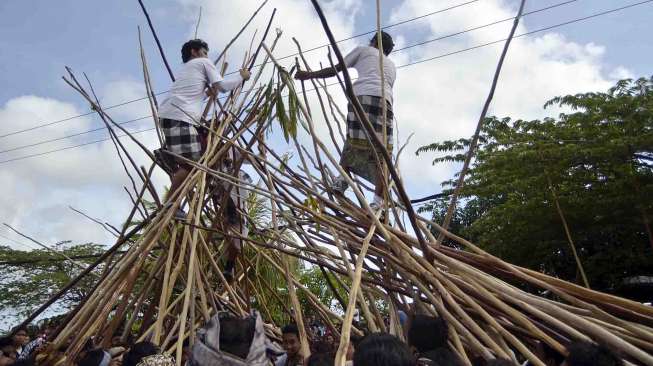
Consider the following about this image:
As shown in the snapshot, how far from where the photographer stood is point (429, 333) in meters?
1.71

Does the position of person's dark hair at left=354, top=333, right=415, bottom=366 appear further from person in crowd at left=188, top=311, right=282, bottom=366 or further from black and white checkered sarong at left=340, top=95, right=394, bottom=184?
black and white checkered sarong at left=340, top=95, right=394, bottom=184

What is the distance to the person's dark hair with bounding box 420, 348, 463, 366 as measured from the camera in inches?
62.8

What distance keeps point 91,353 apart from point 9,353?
79.5 inches

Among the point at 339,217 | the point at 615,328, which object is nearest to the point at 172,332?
the point at 339,217

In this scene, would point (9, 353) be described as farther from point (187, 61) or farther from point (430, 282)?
point (430, 282)

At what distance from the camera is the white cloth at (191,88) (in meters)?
3.32

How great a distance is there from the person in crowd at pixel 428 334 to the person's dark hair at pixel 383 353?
13.8 inches

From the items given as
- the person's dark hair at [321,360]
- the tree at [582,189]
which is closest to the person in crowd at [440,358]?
the person's dark hair at [321,360]

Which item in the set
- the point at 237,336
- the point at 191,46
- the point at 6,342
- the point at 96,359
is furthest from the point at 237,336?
the point at 6,342

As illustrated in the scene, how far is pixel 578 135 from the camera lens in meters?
7.91

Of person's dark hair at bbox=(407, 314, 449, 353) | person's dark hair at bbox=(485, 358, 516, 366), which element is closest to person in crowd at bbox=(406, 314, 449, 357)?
person's dark hair at bbox=(407, 314, 449, 353)

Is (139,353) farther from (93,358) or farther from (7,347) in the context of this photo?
(7,347)

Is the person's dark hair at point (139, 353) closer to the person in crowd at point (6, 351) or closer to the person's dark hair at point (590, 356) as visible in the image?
the person's dark hair at point (590, 356)

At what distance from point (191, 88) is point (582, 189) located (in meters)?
6.42
